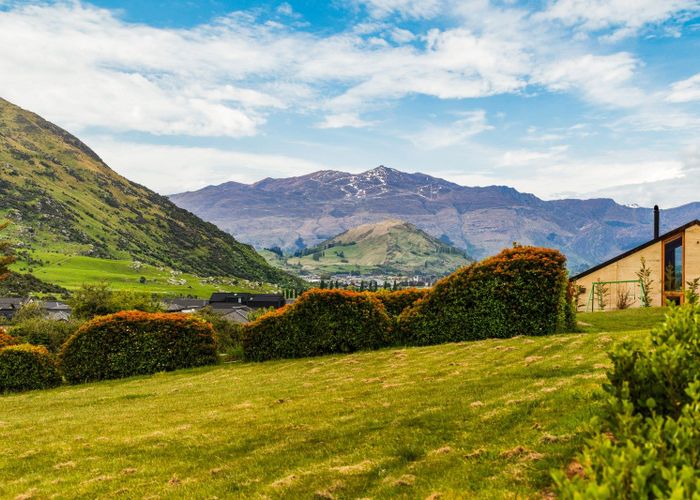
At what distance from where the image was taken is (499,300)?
2342 centimetres

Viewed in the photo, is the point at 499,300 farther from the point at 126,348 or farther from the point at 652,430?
the point at 126,348

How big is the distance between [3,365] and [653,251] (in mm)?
43952

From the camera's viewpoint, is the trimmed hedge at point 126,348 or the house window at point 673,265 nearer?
the trimmed hedge at point 126,348

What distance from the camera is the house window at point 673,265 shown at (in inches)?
1439

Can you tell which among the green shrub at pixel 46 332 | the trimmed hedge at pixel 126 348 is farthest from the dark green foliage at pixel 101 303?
the trimmed hedge at pixel 126 348

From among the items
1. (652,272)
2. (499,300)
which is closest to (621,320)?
(499,300)

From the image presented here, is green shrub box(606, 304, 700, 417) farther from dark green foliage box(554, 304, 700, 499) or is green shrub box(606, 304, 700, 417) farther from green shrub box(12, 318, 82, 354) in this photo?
green shrub box(12, 318, 82, 354)

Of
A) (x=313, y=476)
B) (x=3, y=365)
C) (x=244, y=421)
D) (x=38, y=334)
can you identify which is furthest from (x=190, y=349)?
(x=38, y=334)

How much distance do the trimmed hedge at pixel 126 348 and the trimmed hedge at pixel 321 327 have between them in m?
4.44

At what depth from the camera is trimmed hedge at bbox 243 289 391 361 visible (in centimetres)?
2562

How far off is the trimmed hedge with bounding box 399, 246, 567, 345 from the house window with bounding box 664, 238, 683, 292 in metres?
18.7

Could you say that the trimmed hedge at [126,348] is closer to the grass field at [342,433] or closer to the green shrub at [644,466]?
the grass field at [342,433]

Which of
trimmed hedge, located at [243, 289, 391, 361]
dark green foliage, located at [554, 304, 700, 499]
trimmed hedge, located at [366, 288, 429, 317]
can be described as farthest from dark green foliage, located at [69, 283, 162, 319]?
dark green foliage, located at [554, 304, 700, 499]

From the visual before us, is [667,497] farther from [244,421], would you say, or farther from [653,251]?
[653,251]
